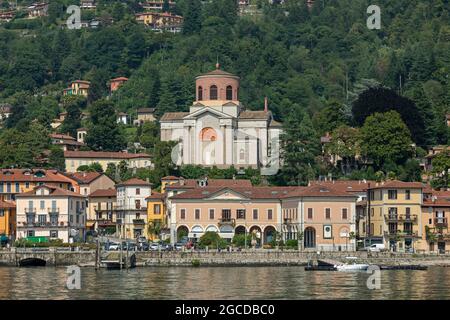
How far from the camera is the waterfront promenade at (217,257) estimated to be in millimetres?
101062

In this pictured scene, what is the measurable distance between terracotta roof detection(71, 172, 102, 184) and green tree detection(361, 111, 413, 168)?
73.1ft

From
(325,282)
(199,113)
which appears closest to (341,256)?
(325,282)

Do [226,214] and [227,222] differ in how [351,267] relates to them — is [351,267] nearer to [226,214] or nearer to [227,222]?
[227,222]

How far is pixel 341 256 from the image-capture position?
102 meters

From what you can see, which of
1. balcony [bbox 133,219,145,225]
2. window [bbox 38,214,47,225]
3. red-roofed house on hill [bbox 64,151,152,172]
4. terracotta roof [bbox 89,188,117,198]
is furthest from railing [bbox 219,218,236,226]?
red-roofed house on hill [bbox 64,151,152,172]

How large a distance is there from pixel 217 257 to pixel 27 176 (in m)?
25.1

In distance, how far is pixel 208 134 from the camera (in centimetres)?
13500

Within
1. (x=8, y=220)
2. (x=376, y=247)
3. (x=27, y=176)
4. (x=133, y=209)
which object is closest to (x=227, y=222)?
(x=133, y=209)

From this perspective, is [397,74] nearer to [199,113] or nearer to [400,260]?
[199,113]

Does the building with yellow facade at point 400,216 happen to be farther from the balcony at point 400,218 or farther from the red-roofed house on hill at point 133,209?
the red-roofed house on hill at point 133,209

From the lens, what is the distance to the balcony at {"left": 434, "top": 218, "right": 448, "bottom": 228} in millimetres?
110938

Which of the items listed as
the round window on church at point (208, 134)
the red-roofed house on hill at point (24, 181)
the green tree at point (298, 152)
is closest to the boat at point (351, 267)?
the green tree at point (298, 152)

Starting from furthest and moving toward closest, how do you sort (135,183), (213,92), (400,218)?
(213,92), (135,183), (400,218)

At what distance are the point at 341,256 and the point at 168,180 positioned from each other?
87.8 feet
